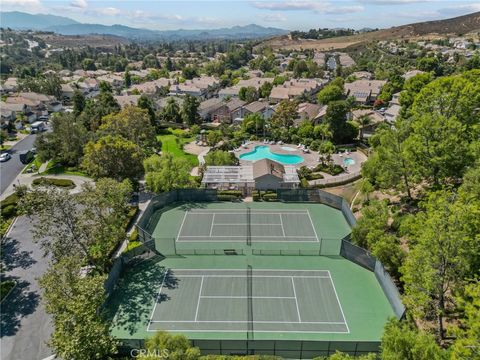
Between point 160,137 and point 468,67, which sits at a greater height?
point 468,67

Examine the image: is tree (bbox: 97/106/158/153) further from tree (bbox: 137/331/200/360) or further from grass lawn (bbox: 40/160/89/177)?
tree (bbox: 137/331/200/360)

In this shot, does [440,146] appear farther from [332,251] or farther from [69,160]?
[69,160]

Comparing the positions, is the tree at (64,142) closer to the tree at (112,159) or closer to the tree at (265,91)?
the tree at (112,159)

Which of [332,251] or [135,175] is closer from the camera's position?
[332,251]

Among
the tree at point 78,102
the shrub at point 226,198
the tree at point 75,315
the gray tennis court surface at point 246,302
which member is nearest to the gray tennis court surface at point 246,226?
the shrub at point 226,198

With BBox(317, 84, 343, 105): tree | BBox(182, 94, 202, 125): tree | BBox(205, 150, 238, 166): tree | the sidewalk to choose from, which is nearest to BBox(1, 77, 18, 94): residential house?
BBox(182, 94, 202, 125): tree

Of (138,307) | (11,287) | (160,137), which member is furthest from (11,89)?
(138,307)
